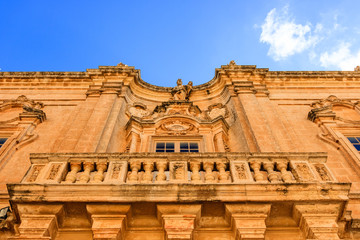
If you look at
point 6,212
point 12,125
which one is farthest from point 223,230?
point 12,125

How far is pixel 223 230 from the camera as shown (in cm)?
607

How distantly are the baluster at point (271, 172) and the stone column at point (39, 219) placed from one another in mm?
4237

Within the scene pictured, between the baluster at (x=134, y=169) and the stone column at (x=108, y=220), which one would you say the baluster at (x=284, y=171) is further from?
the stone column at (x=108, y=220)

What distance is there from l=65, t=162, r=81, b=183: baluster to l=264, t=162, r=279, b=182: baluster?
415 centimetres

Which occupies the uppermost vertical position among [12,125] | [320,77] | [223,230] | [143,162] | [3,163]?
[320,77]

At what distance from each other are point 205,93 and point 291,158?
30.4ft

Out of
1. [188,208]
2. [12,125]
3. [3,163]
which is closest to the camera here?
[188,208]

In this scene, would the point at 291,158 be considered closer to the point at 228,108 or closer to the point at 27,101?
the point at 228,108

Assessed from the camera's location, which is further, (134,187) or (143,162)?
(143,162)

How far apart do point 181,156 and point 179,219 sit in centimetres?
157

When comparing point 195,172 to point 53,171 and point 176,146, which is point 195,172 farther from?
point 176,146

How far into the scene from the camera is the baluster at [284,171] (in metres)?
6.43

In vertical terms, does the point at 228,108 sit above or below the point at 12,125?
above

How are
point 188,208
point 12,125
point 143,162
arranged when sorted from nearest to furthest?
point 188,208
point 143,162
point 12,125
